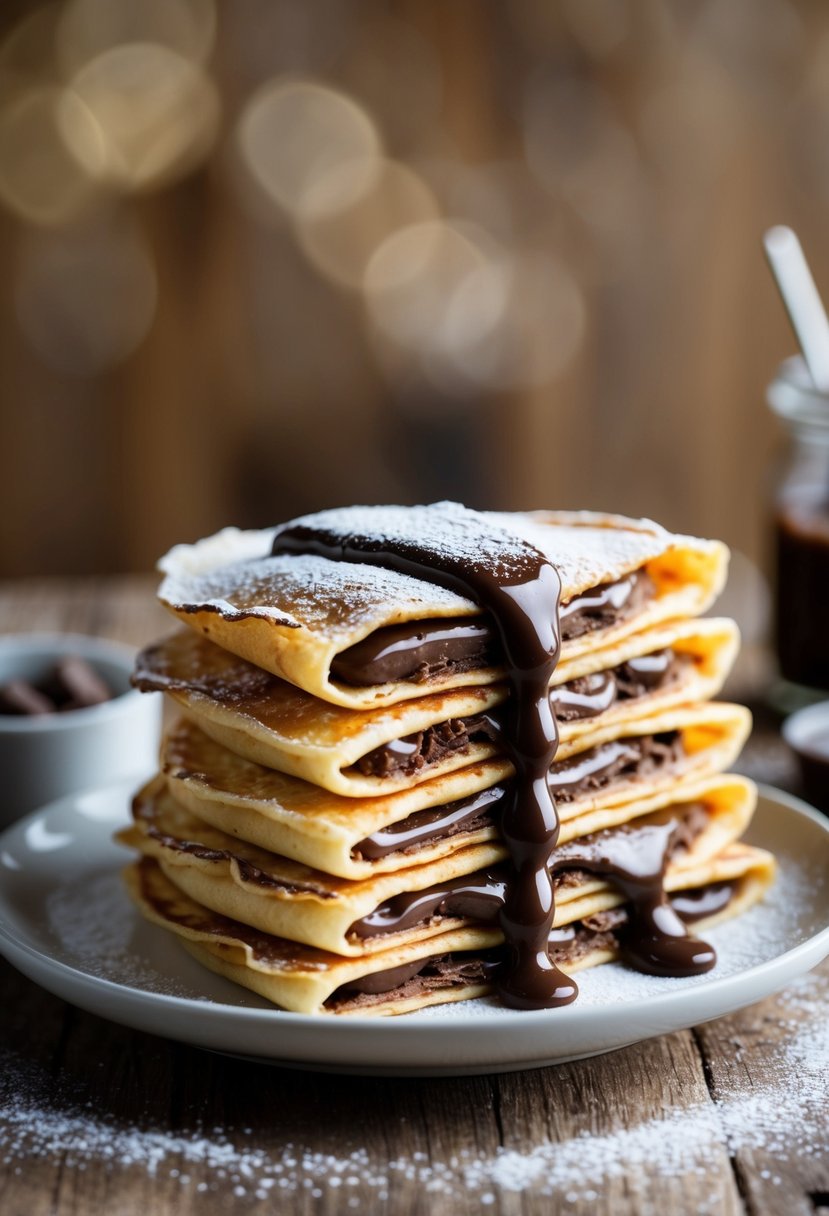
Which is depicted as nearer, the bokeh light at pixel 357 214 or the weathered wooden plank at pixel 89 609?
the weathered wooden plank at pixel 89 609

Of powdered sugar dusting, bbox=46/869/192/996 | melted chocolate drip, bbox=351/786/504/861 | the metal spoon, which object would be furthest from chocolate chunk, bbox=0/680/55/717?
the metal spoon

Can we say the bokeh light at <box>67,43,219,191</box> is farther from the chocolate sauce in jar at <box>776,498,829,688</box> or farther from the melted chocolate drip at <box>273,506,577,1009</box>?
the melted chocolate drip at <box>273,506,577,1009</box>

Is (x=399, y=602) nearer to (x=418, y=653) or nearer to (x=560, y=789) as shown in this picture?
(x=418, y=653)

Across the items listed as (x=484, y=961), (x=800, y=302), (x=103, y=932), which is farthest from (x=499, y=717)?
(x=800, y=302)

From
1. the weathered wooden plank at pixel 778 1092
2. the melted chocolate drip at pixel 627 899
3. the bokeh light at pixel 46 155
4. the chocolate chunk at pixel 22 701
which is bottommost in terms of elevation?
the weathered wooden plank at pixel 778 1092

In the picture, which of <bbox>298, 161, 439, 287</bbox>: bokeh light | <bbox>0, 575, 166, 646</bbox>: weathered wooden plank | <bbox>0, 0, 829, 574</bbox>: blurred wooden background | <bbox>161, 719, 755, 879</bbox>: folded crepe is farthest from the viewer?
<bbox>298, 161, 439, 287</bbox>: bokeh light

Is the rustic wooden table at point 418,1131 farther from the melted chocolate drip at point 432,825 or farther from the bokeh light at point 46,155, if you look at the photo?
the bokeh light at point 46,155

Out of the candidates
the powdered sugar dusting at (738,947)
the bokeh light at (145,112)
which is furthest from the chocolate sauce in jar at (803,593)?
the bokeh light at (145,112)

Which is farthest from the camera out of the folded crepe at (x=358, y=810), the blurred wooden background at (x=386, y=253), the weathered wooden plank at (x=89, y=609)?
the blurred wooden background at (x=386, y=253)
